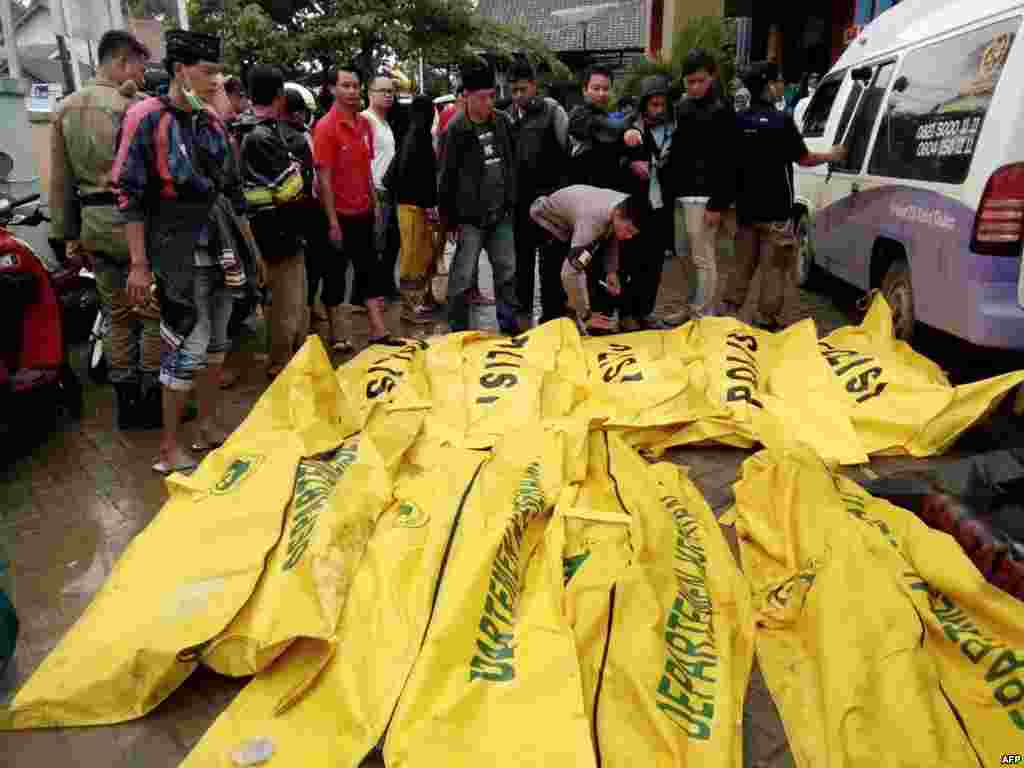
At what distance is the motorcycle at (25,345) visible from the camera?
170 inches

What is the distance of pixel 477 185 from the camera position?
538 cm

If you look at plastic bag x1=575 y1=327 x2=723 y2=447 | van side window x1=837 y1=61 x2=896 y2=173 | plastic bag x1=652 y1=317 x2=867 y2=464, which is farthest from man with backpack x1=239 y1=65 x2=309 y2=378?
van side window x1=837 y1=61 x2=896 y2=173

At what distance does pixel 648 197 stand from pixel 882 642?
420 cm

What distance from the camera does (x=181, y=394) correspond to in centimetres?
388

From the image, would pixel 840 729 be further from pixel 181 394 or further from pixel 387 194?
pixel 387 194

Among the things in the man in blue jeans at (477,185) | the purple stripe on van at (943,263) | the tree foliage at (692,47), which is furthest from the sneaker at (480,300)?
the tree foliage at (692,47)

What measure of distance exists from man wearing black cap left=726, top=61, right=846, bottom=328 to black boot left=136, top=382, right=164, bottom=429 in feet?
13.4

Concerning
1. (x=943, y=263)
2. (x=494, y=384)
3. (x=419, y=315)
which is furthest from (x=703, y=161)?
(x=494, y=384)

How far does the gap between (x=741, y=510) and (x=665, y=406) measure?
3.23 feet

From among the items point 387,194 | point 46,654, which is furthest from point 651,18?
point 46,654

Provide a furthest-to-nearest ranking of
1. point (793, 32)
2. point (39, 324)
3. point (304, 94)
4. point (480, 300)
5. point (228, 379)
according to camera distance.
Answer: point (793, 32) < point (480, 300) < point (304, 94) < point (228, 379) < point (39, 324)

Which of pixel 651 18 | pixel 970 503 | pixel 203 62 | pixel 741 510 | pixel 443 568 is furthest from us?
pixel 651 18

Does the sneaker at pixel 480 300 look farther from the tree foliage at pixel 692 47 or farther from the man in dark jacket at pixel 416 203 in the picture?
the tree foliage at pixel 692 47

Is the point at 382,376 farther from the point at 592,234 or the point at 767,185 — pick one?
the point at 767,185
